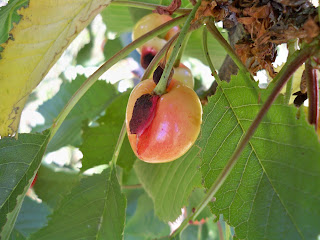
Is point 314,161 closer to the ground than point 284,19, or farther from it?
closer to the ground

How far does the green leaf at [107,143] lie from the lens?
1008 mm

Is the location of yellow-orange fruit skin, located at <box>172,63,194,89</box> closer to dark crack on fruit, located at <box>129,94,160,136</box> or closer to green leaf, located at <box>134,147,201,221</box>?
green leaf, located at <box>134,147,201,221</box>

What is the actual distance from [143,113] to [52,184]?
2.62 feet

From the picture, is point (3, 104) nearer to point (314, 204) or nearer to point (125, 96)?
point (314, 204)

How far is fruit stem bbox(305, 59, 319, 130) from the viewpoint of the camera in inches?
20.0

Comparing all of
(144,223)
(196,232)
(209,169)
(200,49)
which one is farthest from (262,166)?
(196,232)

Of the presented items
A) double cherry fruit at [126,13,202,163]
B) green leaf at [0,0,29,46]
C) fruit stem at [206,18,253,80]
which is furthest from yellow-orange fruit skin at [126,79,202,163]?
green leaf at [0,0,29,46]

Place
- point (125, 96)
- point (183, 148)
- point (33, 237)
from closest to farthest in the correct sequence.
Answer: point (183, 148), point (33, 237), point (125, 96)

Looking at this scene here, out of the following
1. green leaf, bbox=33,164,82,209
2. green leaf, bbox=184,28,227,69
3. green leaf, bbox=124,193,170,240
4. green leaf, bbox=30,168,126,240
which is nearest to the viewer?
green leaf, bbox=30,168,126,240

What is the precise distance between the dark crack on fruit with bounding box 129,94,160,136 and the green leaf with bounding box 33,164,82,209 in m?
0.71

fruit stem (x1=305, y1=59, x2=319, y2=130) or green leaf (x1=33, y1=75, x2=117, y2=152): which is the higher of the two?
fruit stem (x1=305, y1=59, x2=319, y2=130)

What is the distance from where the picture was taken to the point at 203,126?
2.04 feet

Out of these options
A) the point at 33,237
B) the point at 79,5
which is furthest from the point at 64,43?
the point at 33,237

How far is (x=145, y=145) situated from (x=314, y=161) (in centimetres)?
22
